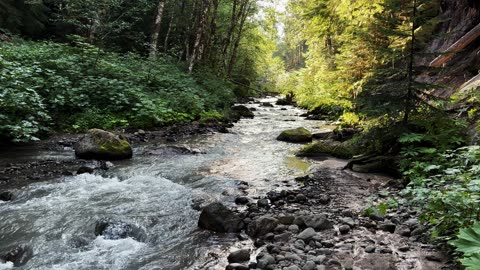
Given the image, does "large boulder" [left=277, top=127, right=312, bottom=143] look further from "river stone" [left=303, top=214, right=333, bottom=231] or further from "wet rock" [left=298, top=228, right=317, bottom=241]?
"wet rock" [left=298, top=228, right=317, bottom=241]

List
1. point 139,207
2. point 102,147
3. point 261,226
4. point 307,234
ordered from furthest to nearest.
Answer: point 102,147, point 139,207, point 261,226, point 307,234

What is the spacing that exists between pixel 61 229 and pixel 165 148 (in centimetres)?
526

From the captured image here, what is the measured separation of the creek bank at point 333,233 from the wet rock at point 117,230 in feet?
5.18

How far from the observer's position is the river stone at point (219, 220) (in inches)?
194

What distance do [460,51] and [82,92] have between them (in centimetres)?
1204

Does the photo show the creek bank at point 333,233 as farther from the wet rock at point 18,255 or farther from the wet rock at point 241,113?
the wet rock at point 241,113

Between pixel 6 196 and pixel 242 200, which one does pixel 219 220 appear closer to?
pixel 242 200

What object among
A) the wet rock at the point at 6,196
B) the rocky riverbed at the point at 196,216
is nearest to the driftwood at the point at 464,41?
the rocky riverbed at the point at 196,216

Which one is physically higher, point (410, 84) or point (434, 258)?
point (410, 84)

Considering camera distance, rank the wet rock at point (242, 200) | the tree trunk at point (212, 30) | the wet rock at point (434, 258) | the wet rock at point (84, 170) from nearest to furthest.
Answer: the wet rock at point (434, 258)
the wet rock at point (242, 200)
the wet rock at point (84, 170)
the tree trunk at point (212, 30)

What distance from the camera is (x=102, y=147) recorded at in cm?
854

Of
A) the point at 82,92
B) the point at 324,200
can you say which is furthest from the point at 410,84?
the point at 82,92

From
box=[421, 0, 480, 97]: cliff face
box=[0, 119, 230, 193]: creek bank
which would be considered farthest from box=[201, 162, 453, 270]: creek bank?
box=[421, 0, 480, 97]: cliff face

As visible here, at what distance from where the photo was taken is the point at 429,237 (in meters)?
4.12
